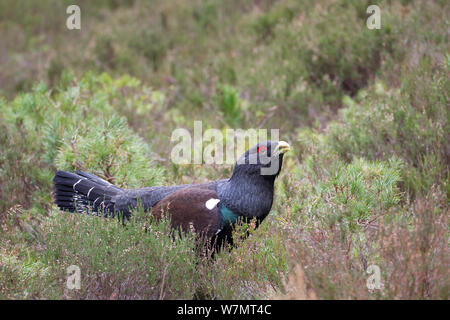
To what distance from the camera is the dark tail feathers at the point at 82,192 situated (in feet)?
15.3

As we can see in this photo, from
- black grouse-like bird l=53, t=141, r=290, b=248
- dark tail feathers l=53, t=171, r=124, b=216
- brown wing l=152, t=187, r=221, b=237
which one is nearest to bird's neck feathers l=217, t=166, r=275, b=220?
black grouse-like bird l=53, t=141, r=290, b=248

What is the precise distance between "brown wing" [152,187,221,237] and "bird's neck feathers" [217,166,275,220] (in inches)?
5.2

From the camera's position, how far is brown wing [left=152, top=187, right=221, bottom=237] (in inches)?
160

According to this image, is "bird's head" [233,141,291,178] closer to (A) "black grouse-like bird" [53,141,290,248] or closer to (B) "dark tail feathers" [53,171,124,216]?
(A) "black grouse-like bird" [53,141,290,248]

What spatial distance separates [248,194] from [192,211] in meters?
0.45

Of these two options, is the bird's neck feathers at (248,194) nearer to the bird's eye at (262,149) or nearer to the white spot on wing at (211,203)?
the white spot on wing at (211,203)

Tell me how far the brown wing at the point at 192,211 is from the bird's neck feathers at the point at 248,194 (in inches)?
5.2

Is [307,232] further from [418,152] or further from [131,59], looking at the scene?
[131,59]

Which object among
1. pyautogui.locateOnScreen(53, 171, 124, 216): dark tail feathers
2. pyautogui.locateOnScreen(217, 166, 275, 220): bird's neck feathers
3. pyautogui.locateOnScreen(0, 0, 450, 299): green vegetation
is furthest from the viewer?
pyautogui.locateOnScreen(53, 171, 124, 216): dark tail feathers

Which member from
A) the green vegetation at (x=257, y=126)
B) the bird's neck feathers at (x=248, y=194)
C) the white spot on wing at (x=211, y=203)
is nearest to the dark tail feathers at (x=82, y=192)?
the green vegetation at (x=257, y=126)

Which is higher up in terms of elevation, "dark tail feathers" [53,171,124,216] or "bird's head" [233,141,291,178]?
"bird's head" [233,141,291,178]

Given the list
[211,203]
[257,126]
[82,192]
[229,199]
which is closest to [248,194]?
[229,199]

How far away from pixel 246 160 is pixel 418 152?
1.85 meters
